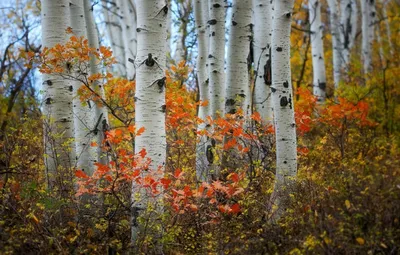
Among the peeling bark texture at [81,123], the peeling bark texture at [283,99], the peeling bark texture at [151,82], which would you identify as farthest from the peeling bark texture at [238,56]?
the peeling bark texture at [151,82]

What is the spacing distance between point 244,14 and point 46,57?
110 inches

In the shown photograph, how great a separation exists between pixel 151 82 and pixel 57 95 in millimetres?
1425

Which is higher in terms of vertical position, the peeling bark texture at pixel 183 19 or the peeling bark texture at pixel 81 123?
the peeling bark texture at pixel 183 19

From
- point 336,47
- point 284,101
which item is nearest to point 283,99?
point 284,101

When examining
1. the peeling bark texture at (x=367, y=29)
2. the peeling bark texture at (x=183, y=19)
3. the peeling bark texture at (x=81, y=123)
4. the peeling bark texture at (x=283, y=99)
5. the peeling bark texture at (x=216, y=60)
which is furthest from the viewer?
the peeling bark texture at (x=367, y=29)

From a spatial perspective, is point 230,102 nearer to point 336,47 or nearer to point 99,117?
point 99,117

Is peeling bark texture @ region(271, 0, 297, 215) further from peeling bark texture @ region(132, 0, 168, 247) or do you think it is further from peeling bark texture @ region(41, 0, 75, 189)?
peeling bark texture @ region(41, 0, 75, 189)

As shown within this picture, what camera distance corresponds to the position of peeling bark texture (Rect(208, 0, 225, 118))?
692 cm

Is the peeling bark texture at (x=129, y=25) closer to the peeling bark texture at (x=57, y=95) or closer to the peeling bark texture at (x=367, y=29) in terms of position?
the peeling bark texture at (x=367, y=29)

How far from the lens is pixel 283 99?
5422mm

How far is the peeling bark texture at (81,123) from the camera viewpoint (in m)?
6.05

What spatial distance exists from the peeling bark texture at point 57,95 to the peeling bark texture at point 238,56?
2.25 metres

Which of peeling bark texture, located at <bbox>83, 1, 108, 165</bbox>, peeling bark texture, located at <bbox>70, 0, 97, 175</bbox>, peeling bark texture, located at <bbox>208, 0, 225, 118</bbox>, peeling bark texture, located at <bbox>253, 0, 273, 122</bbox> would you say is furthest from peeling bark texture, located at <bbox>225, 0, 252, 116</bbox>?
peeling bark texture, located at <bbox>70, 0, 97, 175</bbox>

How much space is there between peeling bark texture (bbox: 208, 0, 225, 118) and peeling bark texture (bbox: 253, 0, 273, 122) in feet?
2.56
